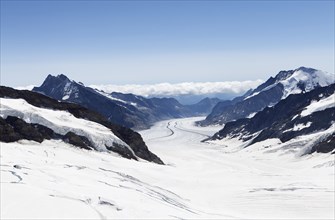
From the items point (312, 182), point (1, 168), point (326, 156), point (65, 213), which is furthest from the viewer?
point (326, 156)

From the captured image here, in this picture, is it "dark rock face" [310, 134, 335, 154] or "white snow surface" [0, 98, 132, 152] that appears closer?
"white snow surface" [0, 98, 132, 152]

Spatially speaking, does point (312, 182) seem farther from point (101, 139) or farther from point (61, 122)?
point (61, 122)

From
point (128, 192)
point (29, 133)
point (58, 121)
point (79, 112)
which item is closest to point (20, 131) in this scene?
point (29, 133)

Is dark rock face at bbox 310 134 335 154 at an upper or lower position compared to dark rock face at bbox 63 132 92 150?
lower

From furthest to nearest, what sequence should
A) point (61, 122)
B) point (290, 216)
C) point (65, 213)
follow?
1. point (61, 122)
2. point (290, 216)
3. point (65, 213)

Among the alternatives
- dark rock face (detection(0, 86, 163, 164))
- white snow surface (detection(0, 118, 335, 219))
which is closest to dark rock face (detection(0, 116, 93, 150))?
white snow surface (detection(0, 118, 335, 219))

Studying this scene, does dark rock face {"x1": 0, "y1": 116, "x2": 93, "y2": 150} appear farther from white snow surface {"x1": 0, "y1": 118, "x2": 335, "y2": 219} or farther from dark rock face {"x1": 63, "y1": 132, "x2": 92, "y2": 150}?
white snow surface {"x1": 0, "y1": 118, "x2": 335, "y2": 219}

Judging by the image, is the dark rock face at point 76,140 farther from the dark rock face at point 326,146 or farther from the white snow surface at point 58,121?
the dark rock face at point 326,146

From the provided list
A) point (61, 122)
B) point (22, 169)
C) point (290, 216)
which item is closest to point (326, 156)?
point (61, 122)
